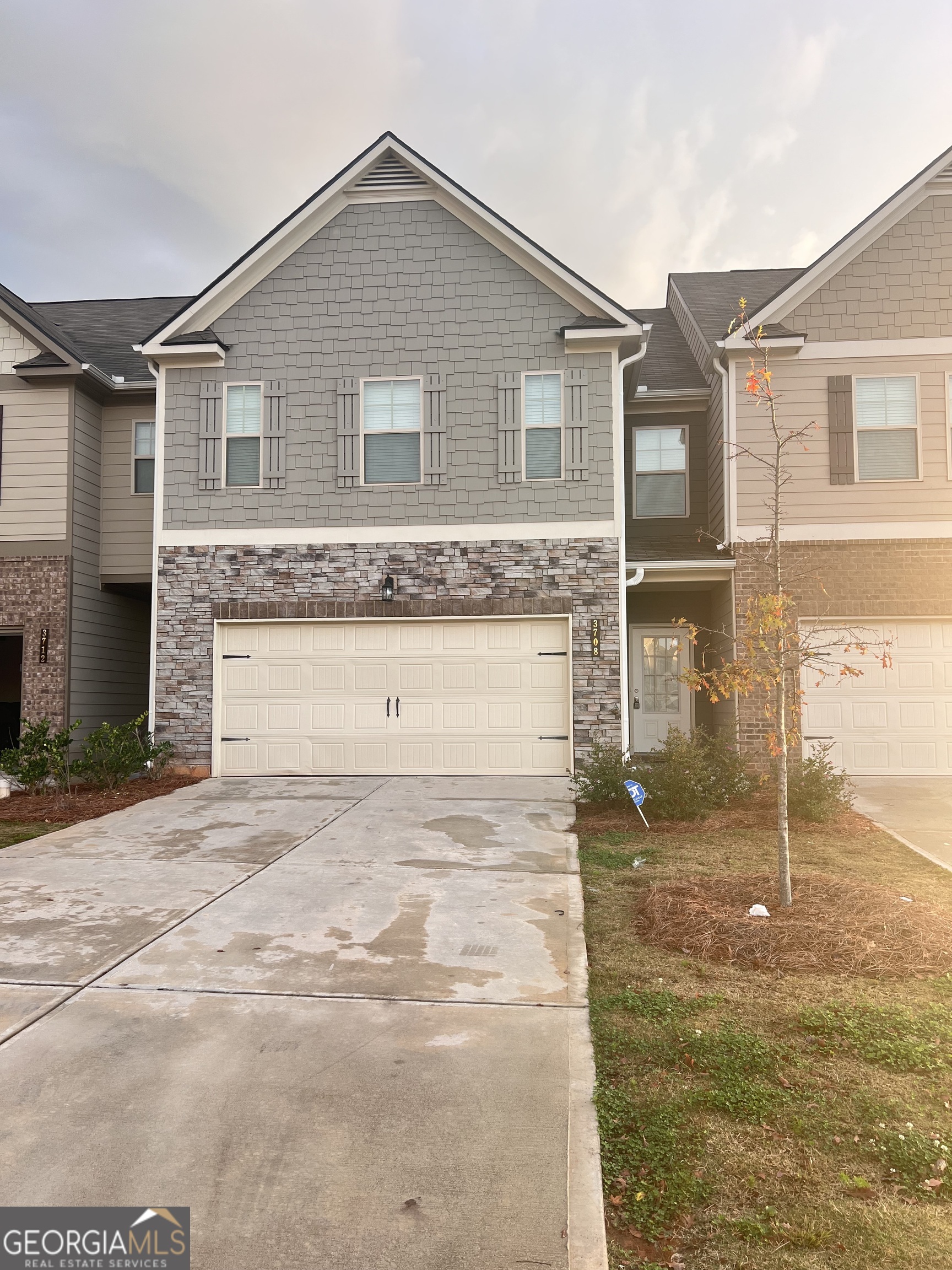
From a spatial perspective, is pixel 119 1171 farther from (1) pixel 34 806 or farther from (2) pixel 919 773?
(2) pixel 919 773

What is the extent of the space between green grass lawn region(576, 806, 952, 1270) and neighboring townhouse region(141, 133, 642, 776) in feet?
23.0

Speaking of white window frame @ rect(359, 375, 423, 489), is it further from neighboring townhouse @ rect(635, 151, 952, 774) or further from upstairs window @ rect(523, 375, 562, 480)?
neighboring townhouse @ rect(635, 151, 952, 774)

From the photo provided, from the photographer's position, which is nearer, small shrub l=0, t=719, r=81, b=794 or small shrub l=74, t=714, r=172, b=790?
small shrub l=0, t=719, r=81, b=794

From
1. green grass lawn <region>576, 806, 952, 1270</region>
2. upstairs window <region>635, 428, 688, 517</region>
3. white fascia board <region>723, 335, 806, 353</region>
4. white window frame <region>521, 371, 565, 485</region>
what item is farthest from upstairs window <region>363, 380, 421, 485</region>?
green grass lawn <region>576, 806, 952, 1270</region>

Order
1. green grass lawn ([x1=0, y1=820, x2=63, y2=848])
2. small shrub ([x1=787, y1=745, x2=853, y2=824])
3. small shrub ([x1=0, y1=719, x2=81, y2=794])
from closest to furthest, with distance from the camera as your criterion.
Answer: green grass lawn ([x1=0, y1=820, x2=63, y2=848]) → small shrub ([x1=787, y1=745, x2=853, y2=824]) → small shrub ([x1=0, y1=719, x2=81, y2=794])

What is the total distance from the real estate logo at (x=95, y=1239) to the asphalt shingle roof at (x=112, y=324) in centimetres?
1296

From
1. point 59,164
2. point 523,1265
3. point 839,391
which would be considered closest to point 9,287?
point 59,164

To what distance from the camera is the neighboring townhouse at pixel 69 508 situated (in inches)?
494

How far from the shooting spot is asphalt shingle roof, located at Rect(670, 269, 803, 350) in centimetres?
1366

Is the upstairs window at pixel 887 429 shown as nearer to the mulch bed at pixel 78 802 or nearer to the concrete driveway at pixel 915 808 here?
the concrete driveway at pixel 915 808

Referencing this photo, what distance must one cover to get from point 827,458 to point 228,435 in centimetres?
879

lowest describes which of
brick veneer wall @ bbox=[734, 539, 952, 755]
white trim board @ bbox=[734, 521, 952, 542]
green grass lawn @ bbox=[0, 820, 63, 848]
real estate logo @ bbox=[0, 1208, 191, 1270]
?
real estate logo @ bbox=[0, 1208, 191, 1270]

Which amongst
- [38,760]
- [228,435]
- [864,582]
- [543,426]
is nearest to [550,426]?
[543,426]


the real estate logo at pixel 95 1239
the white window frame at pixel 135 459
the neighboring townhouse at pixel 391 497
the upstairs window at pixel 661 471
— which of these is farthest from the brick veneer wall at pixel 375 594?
the real estate logo at pixel 95 1239
